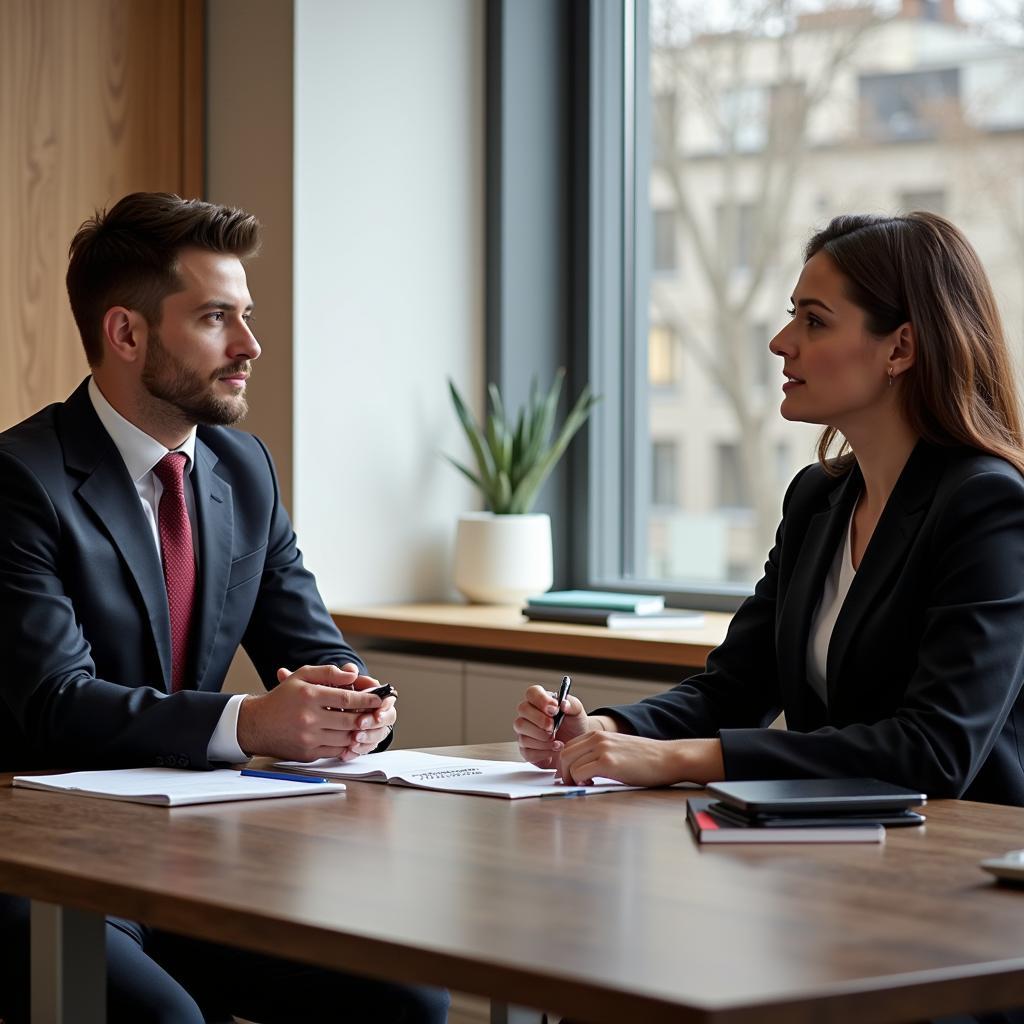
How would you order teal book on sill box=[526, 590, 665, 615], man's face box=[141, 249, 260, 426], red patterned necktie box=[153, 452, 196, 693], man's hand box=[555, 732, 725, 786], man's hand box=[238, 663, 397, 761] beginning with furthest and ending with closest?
teal book on sill box=[526, 590, 665, 615], man's face box=[141, 249, 260, 426], red patterned necktie box=[153, 452, 196, 693], man's hand box=[238, 663, 397, 761], man's hand box=[555, 732, 725, 786]

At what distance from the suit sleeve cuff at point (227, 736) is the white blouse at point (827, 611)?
81 cm

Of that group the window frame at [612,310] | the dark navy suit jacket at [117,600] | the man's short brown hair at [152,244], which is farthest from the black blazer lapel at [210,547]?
the window frame at [612,310]

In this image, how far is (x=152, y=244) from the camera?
2.51 meters

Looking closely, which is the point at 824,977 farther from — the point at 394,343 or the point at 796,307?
the point at 394,343

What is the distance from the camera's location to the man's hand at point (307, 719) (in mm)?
2020

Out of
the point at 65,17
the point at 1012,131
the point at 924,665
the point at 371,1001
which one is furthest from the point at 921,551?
the point at 65,17

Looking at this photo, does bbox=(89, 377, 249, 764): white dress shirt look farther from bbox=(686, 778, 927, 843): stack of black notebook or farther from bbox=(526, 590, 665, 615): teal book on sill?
bbox=(526, 590, 665, 615): teal book on sill

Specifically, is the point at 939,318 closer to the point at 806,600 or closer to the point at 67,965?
the point at 806,600

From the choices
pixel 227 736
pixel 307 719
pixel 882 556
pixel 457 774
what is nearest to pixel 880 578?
pixel 882 556

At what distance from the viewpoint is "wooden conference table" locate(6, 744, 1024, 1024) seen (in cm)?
111

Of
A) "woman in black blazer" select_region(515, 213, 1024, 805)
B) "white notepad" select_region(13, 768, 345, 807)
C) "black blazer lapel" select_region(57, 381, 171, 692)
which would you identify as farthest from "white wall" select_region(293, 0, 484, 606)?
"white notepad" select_region(13, 768, 345, 807)

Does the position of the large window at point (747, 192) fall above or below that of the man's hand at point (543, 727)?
above

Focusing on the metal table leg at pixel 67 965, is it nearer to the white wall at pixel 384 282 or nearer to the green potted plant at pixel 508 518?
the white wall at pixel 384 282

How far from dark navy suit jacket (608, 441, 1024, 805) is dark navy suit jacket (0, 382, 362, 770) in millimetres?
634
